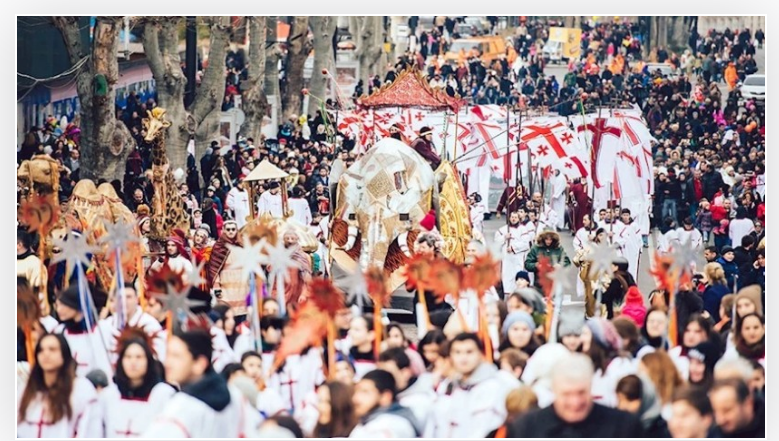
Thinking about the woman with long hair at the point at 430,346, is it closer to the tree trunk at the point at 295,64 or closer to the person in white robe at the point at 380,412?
the person in white robe at the point at 380,412

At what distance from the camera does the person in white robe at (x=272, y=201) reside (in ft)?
82.1

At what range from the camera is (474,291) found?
17.4m

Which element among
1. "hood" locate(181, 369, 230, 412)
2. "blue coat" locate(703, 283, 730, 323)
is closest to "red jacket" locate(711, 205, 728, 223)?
"blue coat" locate(703, 283, 730, 323)

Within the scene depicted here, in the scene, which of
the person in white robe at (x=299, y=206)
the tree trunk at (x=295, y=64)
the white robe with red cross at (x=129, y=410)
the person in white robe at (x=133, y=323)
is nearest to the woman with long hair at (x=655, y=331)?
the person in white robe at (x=133, y=323)

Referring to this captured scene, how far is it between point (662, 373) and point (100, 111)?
507 inches

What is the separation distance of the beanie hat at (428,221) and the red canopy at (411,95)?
8.49ft

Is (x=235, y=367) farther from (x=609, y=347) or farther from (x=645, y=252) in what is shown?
(x=645, y=252)

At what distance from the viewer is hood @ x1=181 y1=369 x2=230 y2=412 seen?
1487cm

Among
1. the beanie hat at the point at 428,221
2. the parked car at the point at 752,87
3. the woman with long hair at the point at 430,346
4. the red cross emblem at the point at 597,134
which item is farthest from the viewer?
the parked car at the point at 752,87

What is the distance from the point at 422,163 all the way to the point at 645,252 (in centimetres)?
514

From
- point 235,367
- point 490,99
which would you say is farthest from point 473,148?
point 490,99

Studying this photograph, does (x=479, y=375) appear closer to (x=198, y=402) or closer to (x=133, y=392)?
(x=198, y=402)

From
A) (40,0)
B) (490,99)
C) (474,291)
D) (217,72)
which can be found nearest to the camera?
(474,291)

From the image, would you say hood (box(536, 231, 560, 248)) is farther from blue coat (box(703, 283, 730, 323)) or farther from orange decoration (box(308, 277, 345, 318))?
orange decoration (box(308, 277, 345, 318))
